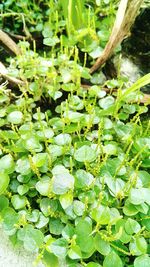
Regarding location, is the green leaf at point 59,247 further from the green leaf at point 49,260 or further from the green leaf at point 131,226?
the green leaf at point 131,226

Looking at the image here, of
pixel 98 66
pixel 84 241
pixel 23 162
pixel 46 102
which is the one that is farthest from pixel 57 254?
pixel 98 66

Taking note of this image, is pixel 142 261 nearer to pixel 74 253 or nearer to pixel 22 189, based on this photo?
pixel 74 253

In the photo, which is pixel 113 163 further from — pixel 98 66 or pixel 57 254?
pixel 98 66

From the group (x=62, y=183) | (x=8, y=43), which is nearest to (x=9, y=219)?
(x=62, y=183)

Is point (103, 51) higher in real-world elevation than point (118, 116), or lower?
higher

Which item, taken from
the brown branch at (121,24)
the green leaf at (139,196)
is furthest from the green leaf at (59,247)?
the brown branch at (121,24)

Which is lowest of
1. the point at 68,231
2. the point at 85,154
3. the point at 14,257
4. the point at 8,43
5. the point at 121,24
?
the point at 14,257
